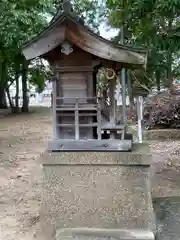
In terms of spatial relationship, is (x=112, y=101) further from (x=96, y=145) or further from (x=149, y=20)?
(x=149, y=20)

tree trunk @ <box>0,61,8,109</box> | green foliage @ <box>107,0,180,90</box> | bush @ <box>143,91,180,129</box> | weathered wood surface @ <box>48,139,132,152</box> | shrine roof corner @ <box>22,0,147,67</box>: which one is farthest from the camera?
tree trunk @ <box>0,61,8,109</box>

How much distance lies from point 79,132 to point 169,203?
1.94 meters

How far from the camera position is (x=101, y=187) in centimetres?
436

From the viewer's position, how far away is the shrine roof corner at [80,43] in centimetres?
427

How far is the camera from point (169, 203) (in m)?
5.61

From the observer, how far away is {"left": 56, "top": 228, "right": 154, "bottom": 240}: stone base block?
415cm

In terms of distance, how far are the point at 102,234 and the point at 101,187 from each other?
49cm

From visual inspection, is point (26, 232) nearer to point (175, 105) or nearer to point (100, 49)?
point (100, 49)

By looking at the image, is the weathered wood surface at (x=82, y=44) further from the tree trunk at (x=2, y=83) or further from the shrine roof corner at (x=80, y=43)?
the tree trunk at (x=2, y=83)

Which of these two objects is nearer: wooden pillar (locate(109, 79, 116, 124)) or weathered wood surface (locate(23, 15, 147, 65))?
weathered wood surface (locate(23, 15, 147, 65))

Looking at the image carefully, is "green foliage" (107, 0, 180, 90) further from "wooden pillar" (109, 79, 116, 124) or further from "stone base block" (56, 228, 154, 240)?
"stone base block" (56, 228, 154, 240)

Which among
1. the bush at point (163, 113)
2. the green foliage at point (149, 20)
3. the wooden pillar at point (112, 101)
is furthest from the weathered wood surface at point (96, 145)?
the bush at point (163, 113)

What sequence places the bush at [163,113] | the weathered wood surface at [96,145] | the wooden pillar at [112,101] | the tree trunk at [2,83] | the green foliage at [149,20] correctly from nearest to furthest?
the weathered wood surface at [96,145]
the wooden pillar at [112,101]
the green foliage at [149,20]
the bush at [163,113]
the tree trunk at [2,83]

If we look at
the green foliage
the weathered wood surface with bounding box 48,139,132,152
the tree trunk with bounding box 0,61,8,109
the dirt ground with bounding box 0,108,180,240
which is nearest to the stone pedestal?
the weathered wood surface with bounding box 48,139,132,152
